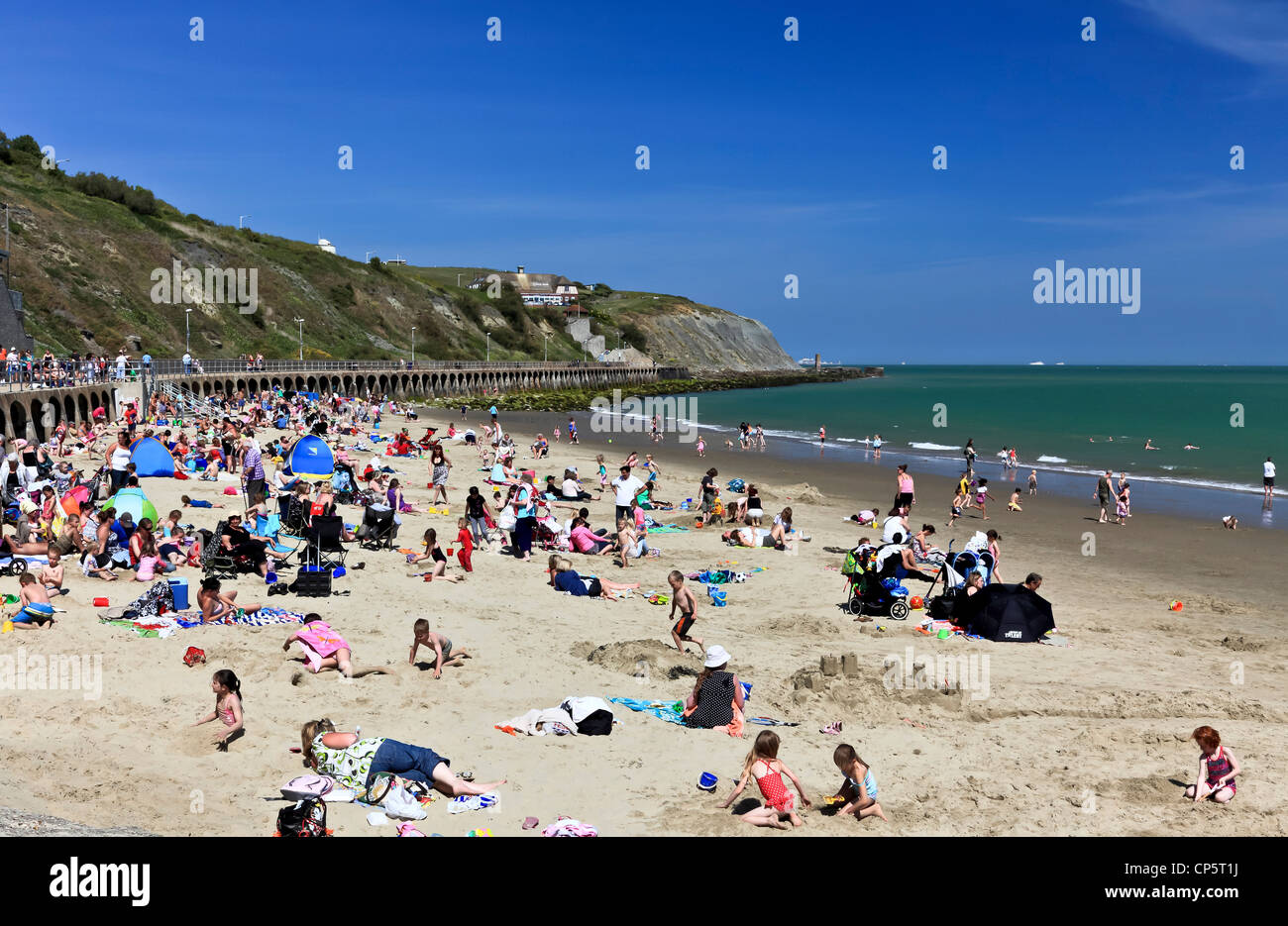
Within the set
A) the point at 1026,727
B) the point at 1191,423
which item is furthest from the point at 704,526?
the point at 1191,423

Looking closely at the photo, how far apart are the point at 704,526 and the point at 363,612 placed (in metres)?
8.52

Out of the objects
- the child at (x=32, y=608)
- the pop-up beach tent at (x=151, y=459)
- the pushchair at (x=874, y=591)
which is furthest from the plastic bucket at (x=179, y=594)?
the pop-up beach tent at (x=151, y=459)

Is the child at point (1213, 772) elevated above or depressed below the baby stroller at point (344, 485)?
below

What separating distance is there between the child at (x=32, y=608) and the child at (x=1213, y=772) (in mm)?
10418

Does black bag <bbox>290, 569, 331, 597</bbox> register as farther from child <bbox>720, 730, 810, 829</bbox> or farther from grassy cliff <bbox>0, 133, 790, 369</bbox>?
grassy cliff <bbox>0, 133, 790, 369</bbox>

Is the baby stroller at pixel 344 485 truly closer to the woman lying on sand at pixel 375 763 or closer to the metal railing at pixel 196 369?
the woman lying on sand at pixel 375 763

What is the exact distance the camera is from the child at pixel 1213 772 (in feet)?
22.0

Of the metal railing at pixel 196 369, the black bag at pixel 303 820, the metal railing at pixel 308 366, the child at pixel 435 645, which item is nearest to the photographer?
the black bag at pixel 303 820

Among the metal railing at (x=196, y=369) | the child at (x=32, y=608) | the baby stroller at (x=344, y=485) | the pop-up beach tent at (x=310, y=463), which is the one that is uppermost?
the metal railing at (x=196, y=369)

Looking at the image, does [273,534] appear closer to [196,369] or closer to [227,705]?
[227,705]

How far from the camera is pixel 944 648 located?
1043 centimetres
